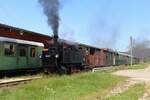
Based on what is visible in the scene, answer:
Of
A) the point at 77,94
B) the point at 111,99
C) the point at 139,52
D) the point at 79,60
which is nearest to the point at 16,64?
the point at 79,60

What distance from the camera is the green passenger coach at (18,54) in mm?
25844

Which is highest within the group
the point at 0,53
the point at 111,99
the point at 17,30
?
the point at 17,30

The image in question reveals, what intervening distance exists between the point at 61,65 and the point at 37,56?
248 centimetres

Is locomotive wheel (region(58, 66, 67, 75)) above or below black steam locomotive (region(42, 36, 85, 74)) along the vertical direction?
below

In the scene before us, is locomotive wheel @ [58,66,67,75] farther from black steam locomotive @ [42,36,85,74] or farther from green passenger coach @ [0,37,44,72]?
green passenger coach @ [0,37,44,72]

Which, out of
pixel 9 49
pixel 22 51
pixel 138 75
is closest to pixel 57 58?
pixel 22 51

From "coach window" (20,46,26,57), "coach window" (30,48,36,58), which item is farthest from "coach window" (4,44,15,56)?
"coach window" (30,48,36,58)

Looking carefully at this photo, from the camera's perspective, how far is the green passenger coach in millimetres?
25844

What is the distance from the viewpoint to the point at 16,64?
27953 mm

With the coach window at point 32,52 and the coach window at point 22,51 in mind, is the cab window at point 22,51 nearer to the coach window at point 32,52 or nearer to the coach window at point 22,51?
the coach window at point 22,51

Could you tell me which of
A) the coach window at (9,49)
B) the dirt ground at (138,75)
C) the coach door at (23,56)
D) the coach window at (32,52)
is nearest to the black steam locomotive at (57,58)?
the coach window at (32,52)

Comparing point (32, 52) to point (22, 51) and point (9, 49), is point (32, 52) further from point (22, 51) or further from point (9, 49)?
point (9, 49)

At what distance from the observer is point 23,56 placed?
29.2 m

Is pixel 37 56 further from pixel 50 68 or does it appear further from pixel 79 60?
pixel 79 60
